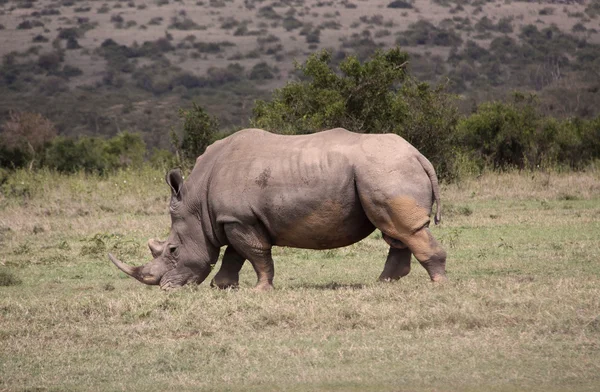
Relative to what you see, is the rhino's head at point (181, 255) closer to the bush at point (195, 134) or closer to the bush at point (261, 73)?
the bush at point (195, 134)

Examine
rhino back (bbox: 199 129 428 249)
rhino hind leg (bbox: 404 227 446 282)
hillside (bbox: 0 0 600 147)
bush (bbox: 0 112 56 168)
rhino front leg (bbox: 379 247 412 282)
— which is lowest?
hillside (bbox: 0 0 600 147)

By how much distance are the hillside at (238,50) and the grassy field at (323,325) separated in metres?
38.5

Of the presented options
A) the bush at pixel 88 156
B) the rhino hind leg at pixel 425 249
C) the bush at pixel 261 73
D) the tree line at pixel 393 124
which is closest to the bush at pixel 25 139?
the tree line at pixel 393 124

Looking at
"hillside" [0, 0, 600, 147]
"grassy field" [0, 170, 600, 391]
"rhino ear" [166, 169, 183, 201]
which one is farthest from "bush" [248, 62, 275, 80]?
"rhino ear" [166, 169, 183, 201]

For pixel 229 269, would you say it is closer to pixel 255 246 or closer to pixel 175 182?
pixel 255 246

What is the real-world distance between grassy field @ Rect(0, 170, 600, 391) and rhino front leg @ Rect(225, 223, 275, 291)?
1.16 ft

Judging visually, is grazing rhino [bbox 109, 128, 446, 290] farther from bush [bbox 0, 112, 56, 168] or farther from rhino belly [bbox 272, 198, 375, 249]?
bush [bbox 0, 112, 56, 168]

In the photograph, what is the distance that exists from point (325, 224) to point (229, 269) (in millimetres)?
1390

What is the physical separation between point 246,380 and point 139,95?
63.0m

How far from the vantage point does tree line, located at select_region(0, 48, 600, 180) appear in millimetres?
19969

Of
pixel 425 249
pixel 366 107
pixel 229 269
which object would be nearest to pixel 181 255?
pixel 229 269

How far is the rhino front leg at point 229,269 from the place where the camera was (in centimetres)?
1155

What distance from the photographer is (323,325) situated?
9.07 metres

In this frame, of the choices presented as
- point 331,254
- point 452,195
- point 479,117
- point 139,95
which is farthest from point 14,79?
point 331,254
